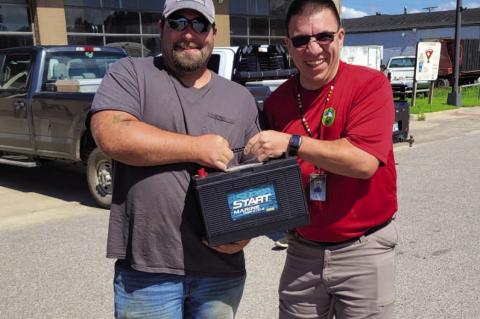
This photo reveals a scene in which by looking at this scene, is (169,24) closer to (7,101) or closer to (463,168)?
(7,101)

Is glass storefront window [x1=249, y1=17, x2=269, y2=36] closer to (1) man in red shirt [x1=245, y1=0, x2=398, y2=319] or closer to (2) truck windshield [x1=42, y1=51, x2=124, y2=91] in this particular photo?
(2) truck windshield [x1=42, y1=51, x2=124, y2=91]

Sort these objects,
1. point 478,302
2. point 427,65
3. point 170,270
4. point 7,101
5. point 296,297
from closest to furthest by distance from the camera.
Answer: point 170,270, point 296,297, point 478,302, point 7,101, point 427,65

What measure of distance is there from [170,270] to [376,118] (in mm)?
991

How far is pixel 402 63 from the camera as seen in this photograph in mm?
24844

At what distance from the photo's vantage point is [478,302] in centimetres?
371

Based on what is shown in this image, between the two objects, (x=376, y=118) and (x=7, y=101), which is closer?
(x=376, y=118)

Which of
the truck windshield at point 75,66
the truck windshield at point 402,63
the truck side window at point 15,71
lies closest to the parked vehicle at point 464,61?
the truck windshield at point 402,63

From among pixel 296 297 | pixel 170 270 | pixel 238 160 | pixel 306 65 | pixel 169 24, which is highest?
pixel 169 24

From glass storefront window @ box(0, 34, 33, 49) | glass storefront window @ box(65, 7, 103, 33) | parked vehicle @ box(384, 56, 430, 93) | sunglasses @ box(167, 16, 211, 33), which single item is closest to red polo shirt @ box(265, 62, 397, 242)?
sunglasses @ box(167, 16, 211, 33)

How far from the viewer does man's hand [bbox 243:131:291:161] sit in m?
1.94

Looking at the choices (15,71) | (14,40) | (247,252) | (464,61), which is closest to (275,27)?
(14,40)

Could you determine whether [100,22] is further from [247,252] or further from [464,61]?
[464,61]

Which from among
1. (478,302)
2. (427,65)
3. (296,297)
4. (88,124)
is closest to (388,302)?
(296,297)

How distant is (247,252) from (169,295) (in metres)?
2.77
